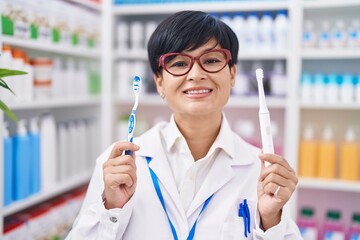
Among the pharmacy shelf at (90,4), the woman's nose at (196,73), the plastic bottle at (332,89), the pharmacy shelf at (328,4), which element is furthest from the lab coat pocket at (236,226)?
the pharmacy shelf at (90,4)

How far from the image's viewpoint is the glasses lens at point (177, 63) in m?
1.23

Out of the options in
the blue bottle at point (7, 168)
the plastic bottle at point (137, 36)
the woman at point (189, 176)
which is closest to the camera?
the woman at point (189, 176)

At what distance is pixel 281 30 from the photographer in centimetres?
241

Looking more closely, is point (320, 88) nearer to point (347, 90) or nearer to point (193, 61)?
point (347, 90)

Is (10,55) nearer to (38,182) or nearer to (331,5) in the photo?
(38,182)

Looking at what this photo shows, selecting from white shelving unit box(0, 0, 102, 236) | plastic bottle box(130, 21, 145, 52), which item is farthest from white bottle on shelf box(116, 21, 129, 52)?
white shelving unit box(0, 0, 102, 236)

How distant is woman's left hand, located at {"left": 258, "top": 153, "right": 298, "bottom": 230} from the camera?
1.04m

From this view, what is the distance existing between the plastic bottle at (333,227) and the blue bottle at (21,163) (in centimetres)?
183

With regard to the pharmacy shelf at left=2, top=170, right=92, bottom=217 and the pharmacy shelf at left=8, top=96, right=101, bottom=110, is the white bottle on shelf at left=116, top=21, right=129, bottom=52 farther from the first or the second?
the pharmacy shelf at left=2, top=170, right=92, bottom=217

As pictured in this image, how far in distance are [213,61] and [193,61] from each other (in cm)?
8

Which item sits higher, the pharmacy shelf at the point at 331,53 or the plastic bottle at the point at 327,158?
the pharmacy shelf at the point at 331,53

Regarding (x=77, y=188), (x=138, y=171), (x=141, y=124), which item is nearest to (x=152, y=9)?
(x=141, y=124)

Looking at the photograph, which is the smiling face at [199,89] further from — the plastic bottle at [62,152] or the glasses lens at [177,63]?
the plastic bottle at [62,152]

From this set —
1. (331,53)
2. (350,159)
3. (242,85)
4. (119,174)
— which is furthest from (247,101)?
(119,174)
